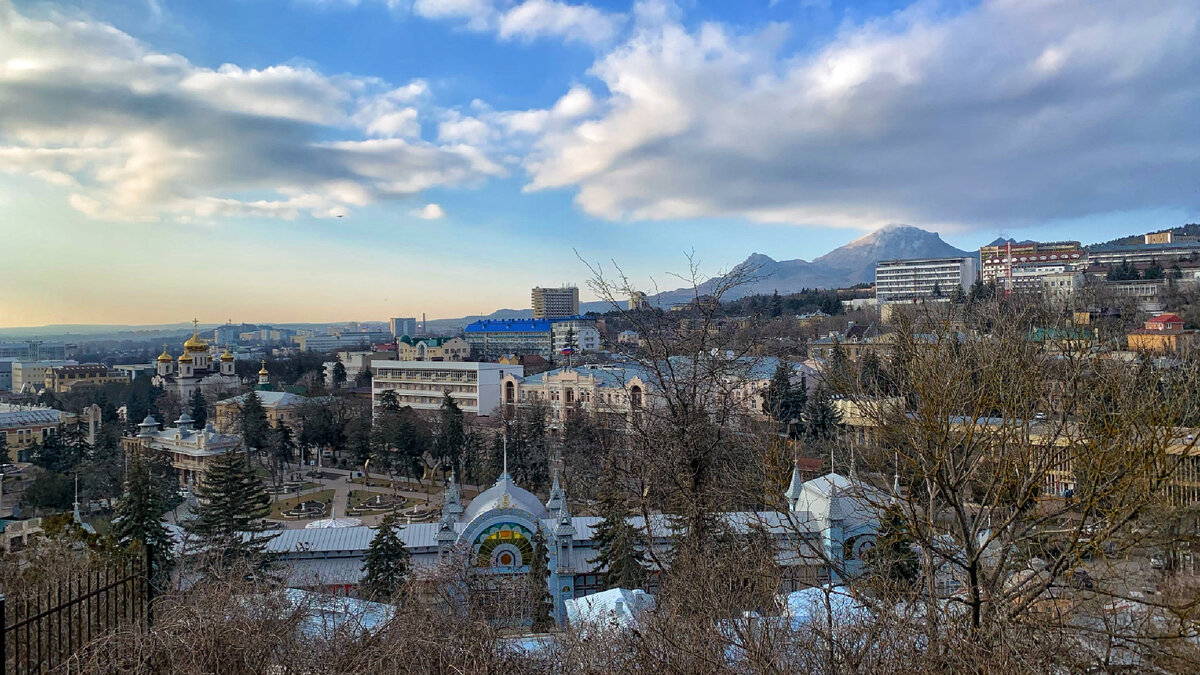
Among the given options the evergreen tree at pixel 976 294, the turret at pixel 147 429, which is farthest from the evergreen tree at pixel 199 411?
the evergreen tree at pixel 976 294

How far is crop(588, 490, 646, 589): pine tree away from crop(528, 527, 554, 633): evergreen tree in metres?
0.82

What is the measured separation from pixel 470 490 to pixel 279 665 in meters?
22.5

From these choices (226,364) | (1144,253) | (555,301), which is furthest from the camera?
(555,301)

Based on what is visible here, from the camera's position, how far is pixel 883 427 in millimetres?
6062

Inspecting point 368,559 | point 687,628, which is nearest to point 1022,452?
point 687,628

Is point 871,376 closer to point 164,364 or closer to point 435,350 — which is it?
point 435,350

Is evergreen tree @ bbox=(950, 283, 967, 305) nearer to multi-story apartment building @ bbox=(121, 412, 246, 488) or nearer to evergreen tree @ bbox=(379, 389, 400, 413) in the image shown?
multi-story apartment building @ bbox=(121, 412, 246, 488)

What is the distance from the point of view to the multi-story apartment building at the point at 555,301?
117m

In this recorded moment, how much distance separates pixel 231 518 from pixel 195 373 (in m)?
43.6

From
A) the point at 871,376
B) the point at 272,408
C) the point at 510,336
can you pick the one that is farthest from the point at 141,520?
the point at 510,336

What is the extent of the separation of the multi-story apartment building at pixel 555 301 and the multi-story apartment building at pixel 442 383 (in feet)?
236

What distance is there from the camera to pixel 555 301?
117312 millimetres

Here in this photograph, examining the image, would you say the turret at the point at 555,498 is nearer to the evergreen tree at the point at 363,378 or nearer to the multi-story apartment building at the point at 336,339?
the evergreen tree at the point at 363,378

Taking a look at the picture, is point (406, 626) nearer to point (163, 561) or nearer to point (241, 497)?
point (163, 561)
